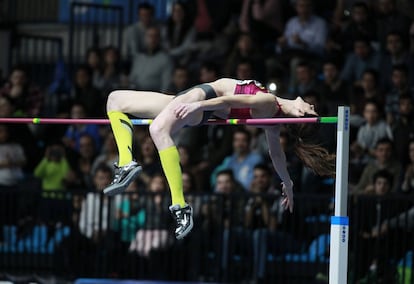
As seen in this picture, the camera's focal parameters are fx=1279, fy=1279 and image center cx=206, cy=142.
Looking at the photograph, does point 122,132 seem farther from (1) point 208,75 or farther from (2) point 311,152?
(1) point 208,75

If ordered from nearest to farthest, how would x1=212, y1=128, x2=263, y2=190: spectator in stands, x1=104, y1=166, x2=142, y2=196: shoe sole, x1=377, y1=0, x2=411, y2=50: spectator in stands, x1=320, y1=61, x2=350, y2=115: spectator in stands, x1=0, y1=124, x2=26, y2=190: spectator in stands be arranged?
x1=104, y1=166, x2=142, y2=196: shoe sole < x1=212, y1=128, x2=263, y2=190: spectator in stands < x1=320, y1=61, x2=350, y2=115: spectator in stands < x1=0, y1=124, x2=26, y2=190: spectator in stands < x1=377, y1=0, x2=411, y2=50: spectator in stands

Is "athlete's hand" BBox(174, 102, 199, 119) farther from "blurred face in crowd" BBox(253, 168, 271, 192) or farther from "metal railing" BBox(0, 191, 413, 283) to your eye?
"blurred face in crowd" BBox(253, 168, 271, 192)

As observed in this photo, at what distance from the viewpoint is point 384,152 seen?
14445 millimetres

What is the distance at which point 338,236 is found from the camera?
34.8ft

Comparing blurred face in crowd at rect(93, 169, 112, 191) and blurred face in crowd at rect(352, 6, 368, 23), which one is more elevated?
blurred face in crowd at rect(352, 6, 368, 23)

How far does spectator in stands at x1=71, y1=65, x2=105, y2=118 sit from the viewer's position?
16.9m

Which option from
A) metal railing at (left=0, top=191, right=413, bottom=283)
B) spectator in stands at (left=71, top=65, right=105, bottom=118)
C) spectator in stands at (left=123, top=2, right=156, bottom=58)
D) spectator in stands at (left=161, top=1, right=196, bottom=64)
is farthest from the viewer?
spectator in stands at (left=123, top=2, right=156, bottom=58)

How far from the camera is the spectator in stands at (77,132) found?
16.5 m

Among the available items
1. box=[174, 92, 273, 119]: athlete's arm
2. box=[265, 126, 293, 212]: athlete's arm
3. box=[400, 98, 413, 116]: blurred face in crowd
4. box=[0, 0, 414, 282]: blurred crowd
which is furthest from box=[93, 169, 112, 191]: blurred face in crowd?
box=[174, 92, 273, 119]: athlete's arm

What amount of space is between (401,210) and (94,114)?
15.9ft

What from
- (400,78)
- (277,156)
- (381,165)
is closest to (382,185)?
(381,165)

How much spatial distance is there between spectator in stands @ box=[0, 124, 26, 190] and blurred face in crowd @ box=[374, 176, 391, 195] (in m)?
4.55

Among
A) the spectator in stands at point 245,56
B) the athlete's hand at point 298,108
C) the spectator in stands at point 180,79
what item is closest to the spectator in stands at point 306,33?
the spectator in stands at point 245,56

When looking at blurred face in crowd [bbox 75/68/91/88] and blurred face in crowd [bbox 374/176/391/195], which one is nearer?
blurred face in crowd [bbox 374/176/391/195]
